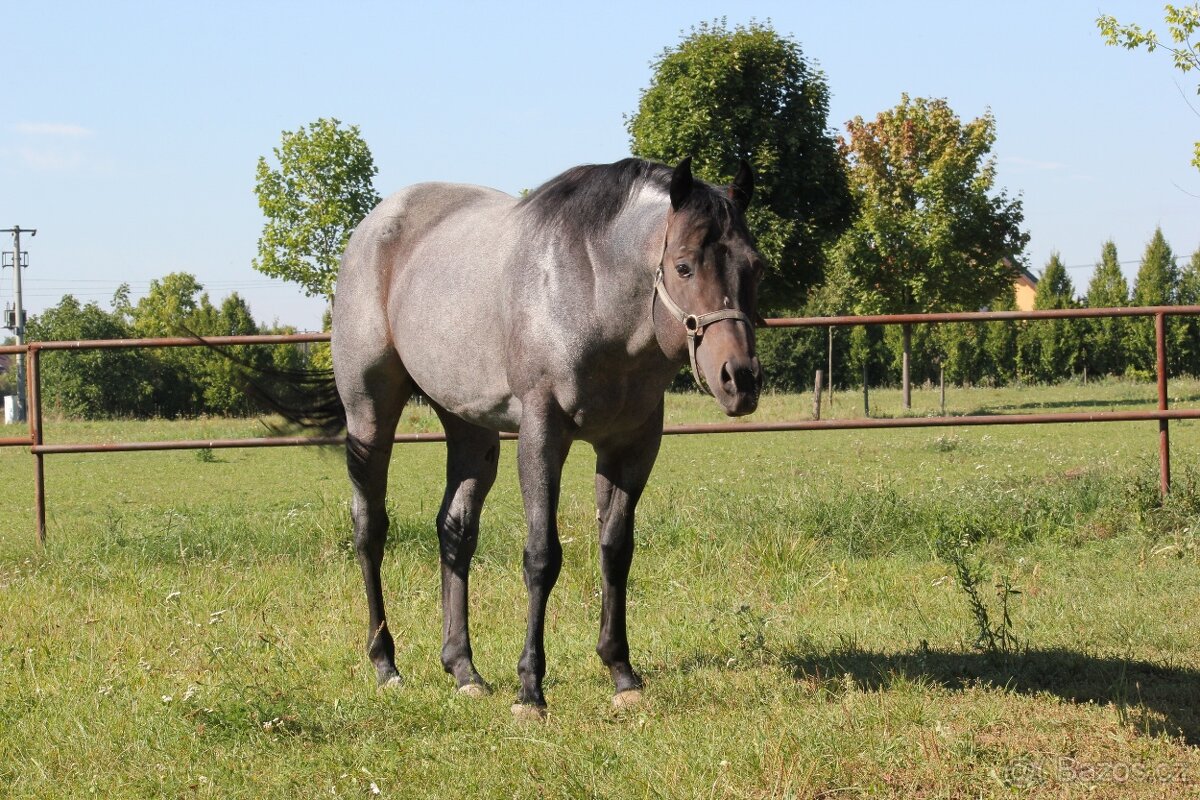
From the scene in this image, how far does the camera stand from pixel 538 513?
3.77m

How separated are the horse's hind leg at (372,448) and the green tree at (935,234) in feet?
85.7

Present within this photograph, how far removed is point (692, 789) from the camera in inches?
117

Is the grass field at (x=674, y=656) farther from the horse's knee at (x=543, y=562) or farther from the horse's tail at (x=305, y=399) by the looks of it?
the horse's knee at (x=543, y=562)

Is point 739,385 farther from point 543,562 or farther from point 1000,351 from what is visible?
point 1000,351

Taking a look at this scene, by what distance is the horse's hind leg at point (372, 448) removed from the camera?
4574 mm

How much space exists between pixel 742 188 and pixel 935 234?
28944 mm

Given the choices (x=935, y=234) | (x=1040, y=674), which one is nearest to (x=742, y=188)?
(x=1040, y=674)

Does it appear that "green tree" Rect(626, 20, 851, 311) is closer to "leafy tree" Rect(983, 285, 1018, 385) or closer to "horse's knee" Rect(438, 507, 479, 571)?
"leafy tree" Rect(983, 285, 1018, 385)

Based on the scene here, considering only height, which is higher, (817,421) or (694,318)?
(694,318)

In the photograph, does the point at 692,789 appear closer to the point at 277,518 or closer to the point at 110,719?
the point at 110,719

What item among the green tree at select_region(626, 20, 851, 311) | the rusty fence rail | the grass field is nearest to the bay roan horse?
the grass field

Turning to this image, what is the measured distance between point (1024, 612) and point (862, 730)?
2.15 meters

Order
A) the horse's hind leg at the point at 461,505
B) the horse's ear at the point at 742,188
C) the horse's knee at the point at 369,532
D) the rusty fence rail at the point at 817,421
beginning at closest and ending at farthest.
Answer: the horse's ear at the point at 742,188
the horse's hind leg at the point at 461,505
the horse's knee at the point at 369,532
the rusty fence rail at the point at 817,421

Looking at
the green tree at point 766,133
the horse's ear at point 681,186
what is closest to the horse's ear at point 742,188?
the horse's ear at point 681,186
